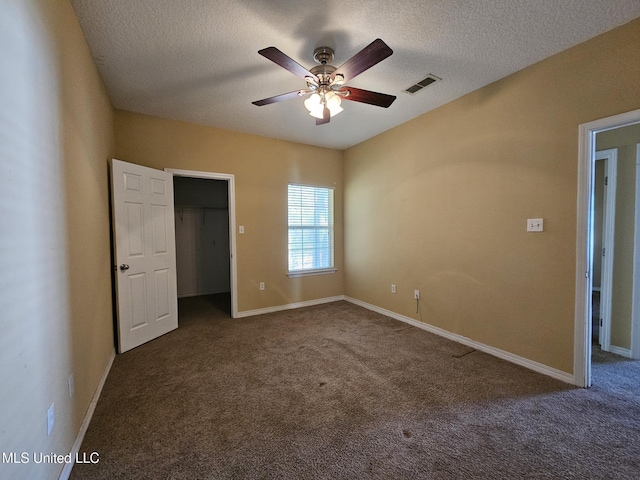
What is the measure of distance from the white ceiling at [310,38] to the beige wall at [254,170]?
52 cm

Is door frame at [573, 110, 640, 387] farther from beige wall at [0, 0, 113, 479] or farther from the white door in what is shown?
the white door

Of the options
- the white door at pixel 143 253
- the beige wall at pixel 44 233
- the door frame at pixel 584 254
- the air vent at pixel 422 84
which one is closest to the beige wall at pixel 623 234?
the door frame at pixel 584 254

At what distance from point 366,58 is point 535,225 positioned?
2.00 meters

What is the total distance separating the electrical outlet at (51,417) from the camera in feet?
4.00

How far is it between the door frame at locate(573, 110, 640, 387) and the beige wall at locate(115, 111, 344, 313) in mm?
3182

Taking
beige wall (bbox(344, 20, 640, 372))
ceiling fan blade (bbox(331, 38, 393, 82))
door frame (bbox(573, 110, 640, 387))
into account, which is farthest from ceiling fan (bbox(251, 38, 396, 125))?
door frame (bbox(573, 110, 640, 387))

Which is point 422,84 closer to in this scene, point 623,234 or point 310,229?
point 623,234

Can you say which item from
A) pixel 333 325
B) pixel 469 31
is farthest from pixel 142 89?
pixel 333 325

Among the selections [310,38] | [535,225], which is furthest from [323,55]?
[535,225]

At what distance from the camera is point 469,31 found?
1.92 meters

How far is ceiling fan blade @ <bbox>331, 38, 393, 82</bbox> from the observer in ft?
5.25

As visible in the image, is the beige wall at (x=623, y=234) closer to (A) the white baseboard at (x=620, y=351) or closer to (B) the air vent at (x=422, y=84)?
(A) the white baseboard at (x=620, y=351)

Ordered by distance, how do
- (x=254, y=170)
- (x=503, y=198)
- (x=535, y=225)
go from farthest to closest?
(x=254, y=170), (x=503, y=198), (x=535, y=225)

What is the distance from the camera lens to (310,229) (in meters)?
4.54
